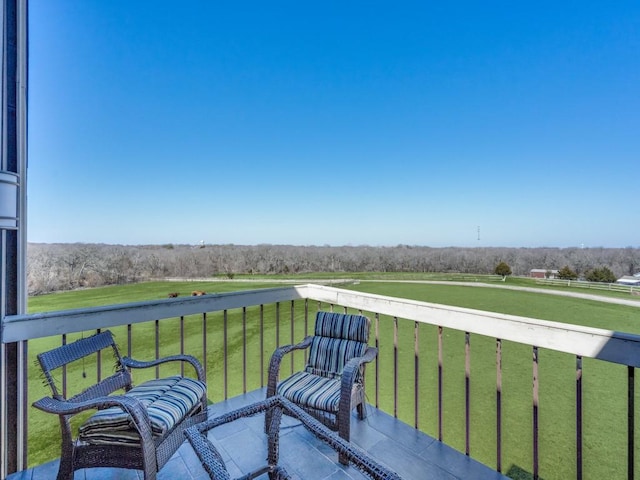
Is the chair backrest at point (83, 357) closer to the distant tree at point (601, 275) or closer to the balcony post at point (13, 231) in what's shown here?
the balcony post at point (13, 231)

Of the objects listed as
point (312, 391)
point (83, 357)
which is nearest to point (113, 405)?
point (83, 357)

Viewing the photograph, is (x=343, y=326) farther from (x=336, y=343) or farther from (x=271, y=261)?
(x=271, y=261)

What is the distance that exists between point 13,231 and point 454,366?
11168 millimetres

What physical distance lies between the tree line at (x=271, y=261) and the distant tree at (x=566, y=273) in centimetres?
7

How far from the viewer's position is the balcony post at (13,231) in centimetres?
180

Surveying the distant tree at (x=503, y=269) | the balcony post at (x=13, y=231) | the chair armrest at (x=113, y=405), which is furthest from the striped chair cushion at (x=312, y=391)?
the distant tree at (x=503, y=269)

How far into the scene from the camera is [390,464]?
1823 millimetres

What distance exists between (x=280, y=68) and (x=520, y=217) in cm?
937

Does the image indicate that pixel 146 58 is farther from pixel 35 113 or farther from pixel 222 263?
pixel 222 263

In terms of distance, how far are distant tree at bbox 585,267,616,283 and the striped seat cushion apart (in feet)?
22.7

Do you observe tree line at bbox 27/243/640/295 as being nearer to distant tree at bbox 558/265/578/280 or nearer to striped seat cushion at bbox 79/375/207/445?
distant tree at bbox 558/265/578/280

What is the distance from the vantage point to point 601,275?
542 centimetres

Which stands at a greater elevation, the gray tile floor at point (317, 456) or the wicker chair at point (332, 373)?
the wicker chair at point (332, 373)

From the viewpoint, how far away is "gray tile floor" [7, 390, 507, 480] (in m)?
1.73
